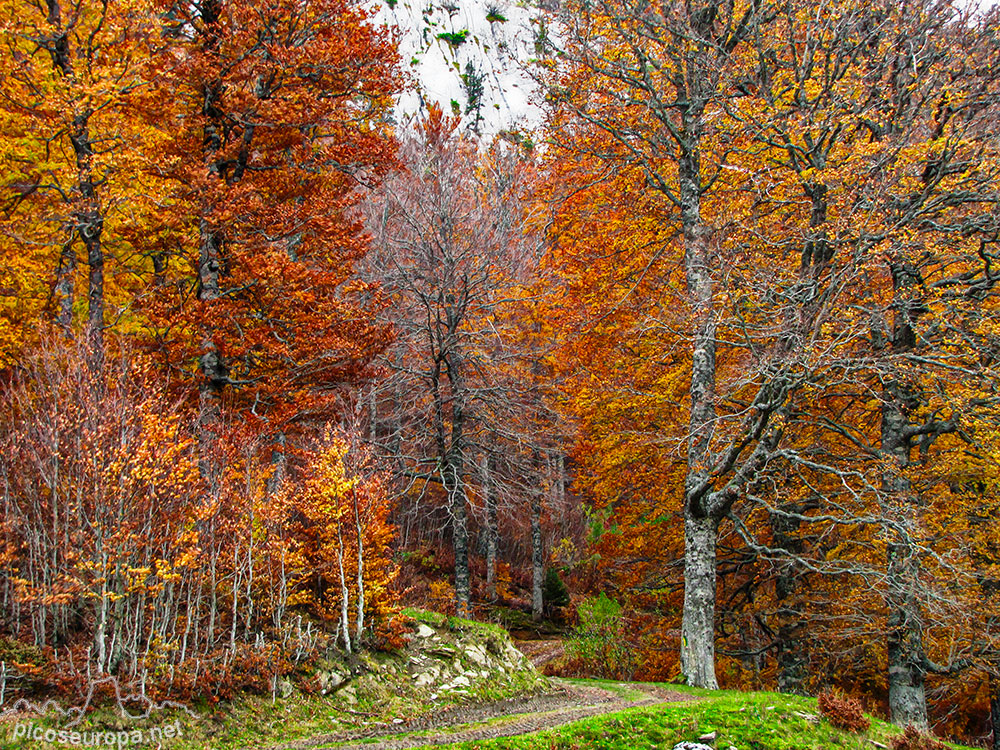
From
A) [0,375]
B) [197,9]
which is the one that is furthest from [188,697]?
[197,9]

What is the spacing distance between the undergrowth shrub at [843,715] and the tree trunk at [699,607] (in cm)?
270

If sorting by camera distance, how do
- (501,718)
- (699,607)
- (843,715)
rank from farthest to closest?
(699,607) < (501,718) < (843,715)

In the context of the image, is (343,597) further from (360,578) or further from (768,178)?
(768,178)

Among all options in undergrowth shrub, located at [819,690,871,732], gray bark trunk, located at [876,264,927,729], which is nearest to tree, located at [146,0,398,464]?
undergrowth shrub, located at [819,690,871,732]

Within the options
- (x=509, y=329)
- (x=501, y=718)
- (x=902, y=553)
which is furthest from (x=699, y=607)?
(x=509, y=329)

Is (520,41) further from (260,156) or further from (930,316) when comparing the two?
(930,316)

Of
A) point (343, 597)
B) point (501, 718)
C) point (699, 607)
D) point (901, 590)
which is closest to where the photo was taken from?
point (501, 718)

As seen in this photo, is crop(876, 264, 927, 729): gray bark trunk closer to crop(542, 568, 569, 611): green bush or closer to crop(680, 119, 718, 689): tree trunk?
A: crop(680, 119, 718, 689): tree trunk

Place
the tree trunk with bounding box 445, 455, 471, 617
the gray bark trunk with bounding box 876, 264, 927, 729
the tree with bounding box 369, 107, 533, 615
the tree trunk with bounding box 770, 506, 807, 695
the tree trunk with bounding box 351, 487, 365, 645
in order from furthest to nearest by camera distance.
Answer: the tree with bounding box 369, 107, 533, 615 < the tree trunk with bounding box 445, 455, 471, 617 < the tree trunk with bounding box 770, 506, 807, 695 < the gray bark trunk with bounding box 876, 264, 927, 729 < the tree trunk with bounding box 351, 487, 365, 645

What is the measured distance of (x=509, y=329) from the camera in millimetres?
15867

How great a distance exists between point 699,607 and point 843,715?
3098 millimetres

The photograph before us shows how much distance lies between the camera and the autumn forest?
732 cm

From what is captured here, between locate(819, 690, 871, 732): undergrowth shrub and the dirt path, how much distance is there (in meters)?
1.88

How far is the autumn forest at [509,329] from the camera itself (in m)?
7.32
